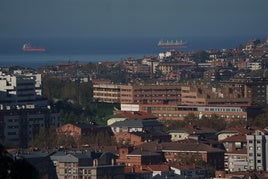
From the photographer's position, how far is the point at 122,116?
4469cm

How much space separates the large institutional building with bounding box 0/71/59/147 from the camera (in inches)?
1501

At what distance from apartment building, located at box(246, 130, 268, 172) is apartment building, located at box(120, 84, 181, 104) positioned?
24.6 m

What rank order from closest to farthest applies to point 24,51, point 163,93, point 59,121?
point 59,121
point 163,93
point 24,51

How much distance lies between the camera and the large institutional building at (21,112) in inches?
1501

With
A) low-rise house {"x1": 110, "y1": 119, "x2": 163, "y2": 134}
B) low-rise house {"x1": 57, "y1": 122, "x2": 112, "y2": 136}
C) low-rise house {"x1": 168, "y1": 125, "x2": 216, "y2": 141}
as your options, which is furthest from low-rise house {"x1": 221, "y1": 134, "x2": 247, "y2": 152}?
low-rise house {"x1": 110, "y1": 119, "x2": 163, "y2": 134}

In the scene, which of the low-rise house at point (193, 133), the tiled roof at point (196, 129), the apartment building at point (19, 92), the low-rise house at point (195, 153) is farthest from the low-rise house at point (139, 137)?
the apartment building at point (19, 92)

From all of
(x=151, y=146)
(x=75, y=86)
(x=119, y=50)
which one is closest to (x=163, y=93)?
(x=75, y=86)

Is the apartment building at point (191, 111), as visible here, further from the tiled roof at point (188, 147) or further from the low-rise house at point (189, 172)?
the low-rise house at point (189, 172)

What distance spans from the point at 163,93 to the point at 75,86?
413 centimetres

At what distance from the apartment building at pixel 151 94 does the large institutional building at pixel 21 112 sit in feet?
33.8

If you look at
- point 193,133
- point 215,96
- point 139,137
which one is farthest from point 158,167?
point 215,96

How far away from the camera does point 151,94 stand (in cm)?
5778

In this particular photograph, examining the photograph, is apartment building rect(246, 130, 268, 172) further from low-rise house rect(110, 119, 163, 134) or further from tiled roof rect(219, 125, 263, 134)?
low-rise house rect(110, 119, 163, 134)

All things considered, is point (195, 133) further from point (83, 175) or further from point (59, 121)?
point (83, 175)
